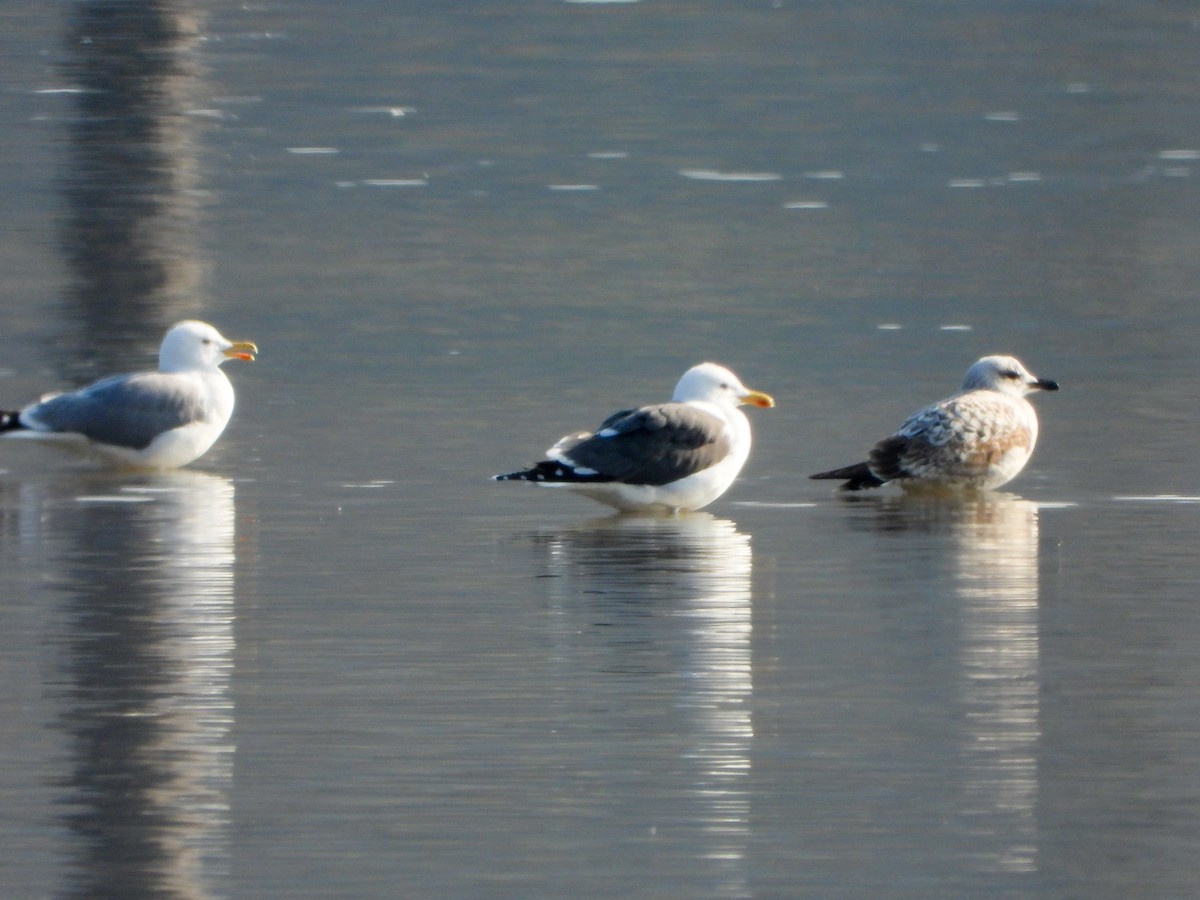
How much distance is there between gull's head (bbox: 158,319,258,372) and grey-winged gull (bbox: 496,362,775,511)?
232 cm

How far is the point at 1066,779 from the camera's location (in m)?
5.64

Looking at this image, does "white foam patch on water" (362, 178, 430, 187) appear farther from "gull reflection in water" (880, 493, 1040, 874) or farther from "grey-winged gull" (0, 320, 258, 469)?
"gull reflection in water" (880, 493, 1040, 874)

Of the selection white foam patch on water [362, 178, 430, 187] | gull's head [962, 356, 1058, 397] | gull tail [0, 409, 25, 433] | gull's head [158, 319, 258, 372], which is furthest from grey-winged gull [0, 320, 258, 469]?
white foam patch on water [362, 178, 430, 187]

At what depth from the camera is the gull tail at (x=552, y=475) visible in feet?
31.2

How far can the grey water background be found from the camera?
5305 mm

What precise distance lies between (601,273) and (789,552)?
27.3ft

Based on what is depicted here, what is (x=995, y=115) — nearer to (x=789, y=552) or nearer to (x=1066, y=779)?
(x=789, y=552)

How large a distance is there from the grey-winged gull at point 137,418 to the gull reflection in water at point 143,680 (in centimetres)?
69

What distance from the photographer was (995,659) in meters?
6.86

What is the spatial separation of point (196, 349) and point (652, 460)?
2872mm

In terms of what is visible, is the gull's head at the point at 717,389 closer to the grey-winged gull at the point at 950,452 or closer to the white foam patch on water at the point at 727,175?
the grey-winged gull at the point at 950,452

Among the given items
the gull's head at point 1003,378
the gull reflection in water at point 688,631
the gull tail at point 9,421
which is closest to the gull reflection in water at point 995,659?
the gull reflection in water at point 688,631

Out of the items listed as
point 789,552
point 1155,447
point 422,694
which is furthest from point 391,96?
point 422,694

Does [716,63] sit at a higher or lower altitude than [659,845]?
higher
